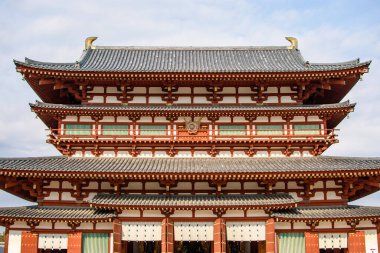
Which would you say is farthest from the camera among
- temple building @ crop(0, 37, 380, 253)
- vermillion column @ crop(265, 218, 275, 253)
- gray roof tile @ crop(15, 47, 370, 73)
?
gray roof tile @ crop(15, 47, 370, 73)

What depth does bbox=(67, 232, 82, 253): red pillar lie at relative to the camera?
2205 centimetres

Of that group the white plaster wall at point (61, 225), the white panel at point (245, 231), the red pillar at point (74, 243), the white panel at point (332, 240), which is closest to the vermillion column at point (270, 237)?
the white panel at point (245, 231)

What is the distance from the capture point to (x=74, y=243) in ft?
72.7

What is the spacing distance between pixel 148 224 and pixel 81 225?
3768mm

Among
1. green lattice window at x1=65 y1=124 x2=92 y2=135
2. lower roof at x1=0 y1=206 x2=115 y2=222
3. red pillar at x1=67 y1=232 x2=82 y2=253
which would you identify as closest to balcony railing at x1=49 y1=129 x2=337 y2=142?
green lattice window at x1=65 y1=124 x2=92 y2=135

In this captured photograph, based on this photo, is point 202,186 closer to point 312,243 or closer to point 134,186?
point 134,186

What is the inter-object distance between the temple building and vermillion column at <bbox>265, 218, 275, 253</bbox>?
5cm

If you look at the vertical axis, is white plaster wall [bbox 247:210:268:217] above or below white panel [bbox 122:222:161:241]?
above

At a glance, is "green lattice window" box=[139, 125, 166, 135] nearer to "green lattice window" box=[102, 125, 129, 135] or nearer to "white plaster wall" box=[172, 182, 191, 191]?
"green lattice window" box=[102, 125, 129, 135]

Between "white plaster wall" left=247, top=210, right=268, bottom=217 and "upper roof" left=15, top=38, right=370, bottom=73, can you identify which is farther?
"upper roof" left=15, top=38, right=370, bottom=73

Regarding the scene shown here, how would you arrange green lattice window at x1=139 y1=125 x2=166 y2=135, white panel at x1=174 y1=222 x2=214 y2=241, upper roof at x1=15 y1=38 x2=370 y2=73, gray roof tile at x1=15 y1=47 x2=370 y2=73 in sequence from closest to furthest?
white panel at x1=174 y1=222 x2=214 y2=241 → green lattice window at x1=139 y1=125 x2=166 y2=135 → upper roof at x1=15 y1=38 x2=370 y2=73 → gray roof tile at x1=15 y1=47 x2=370 y2=73

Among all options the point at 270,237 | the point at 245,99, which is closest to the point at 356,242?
the point at 270,237

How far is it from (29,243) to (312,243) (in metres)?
15.6

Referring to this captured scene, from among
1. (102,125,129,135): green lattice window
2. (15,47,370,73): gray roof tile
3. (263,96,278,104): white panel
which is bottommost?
(102,125,129,135): green lattice window
